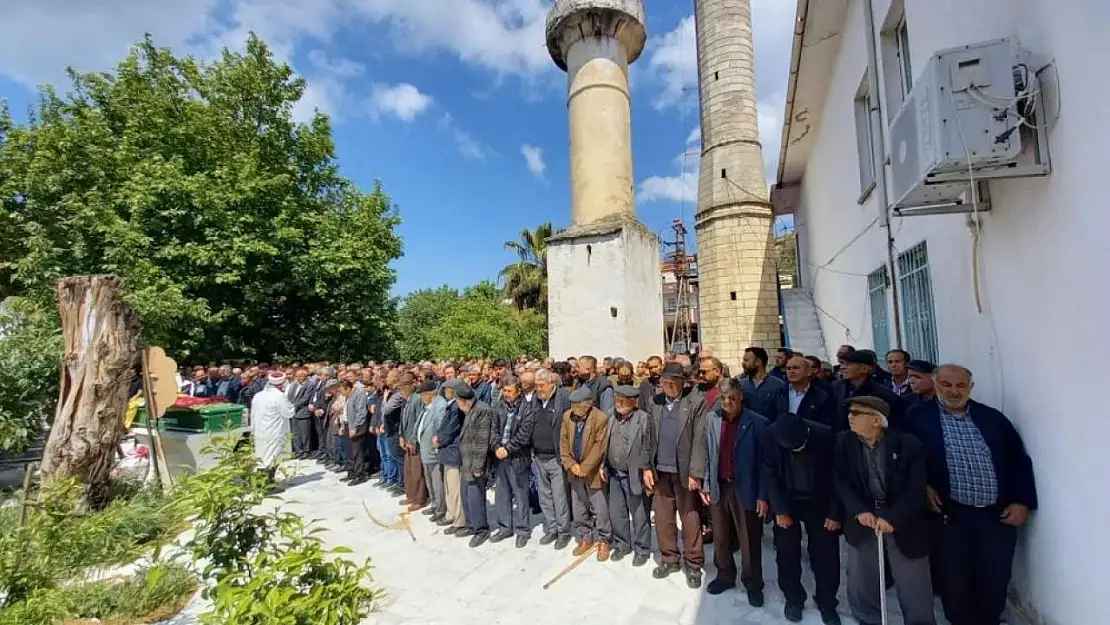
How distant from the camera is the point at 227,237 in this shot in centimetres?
A: 1454

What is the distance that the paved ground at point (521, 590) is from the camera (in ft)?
12.5

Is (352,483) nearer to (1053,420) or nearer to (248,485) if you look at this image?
(248,485)

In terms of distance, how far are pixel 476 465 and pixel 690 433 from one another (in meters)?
2.24

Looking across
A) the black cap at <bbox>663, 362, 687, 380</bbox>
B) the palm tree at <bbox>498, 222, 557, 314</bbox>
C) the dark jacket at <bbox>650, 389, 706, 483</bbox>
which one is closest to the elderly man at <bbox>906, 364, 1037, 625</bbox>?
the dark jacket at <bbox>650, 389, 706, 483</bbox>

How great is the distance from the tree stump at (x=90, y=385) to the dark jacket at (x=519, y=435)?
408 centimetres

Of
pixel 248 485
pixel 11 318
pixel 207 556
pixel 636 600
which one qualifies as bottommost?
pixel 636 600

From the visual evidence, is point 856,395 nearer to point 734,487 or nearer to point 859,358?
point 859,358

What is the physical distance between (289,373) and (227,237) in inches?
206

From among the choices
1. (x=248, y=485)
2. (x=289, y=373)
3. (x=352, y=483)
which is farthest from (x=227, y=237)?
(x=248, y=485)

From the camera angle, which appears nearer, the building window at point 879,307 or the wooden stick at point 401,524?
the wooden stick at point 401,524

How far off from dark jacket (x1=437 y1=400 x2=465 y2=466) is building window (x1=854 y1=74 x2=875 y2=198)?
5.71 metres

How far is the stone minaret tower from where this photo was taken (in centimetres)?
1166

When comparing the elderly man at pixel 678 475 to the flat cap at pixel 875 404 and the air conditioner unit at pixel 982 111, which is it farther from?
the air conditioner unit at pixel 982 111

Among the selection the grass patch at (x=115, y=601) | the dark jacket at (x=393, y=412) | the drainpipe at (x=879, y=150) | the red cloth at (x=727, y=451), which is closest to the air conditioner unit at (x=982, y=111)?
the drainpipe at (x=879, y=150)
